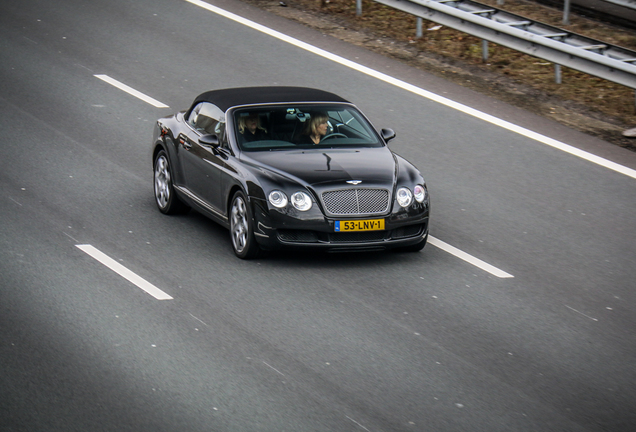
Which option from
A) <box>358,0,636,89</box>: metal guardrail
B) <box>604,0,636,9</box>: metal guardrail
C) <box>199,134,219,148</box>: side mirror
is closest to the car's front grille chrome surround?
<box>199,134,219,148</box>: side mirror

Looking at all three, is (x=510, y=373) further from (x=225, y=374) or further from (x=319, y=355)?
(x=225, y=374)

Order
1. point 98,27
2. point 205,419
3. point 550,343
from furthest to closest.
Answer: point 98,27 < point 550,343 < point 205,419

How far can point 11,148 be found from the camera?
1330 centimetres

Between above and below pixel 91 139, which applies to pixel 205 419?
above

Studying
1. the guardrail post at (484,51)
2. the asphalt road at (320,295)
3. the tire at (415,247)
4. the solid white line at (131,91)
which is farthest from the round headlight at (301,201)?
the guardrail post at (484,51)

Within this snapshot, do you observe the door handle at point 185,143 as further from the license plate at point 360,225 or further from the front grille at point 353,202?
the license plate at point 360,225

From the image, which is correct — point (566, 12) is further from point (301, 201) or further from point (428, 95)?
point (301, 201)

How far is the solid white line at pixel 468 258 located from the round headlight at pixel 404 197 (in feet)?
2.84

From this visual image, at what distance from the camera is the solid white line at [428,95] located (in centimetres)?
1355

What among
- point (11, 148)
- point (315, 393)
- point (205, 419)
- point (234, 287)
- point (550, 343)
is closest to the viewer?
point (205, 419)

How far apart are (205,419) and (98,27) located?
13.5 m

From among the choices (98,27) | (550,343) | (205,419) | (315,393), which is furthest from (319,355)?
(98,27)

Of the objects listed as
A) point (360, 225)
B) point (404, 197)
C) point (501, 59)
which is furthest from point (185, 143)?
point (501, 59)

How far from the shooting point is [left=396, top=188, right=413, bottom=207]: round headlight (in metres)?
9.87
